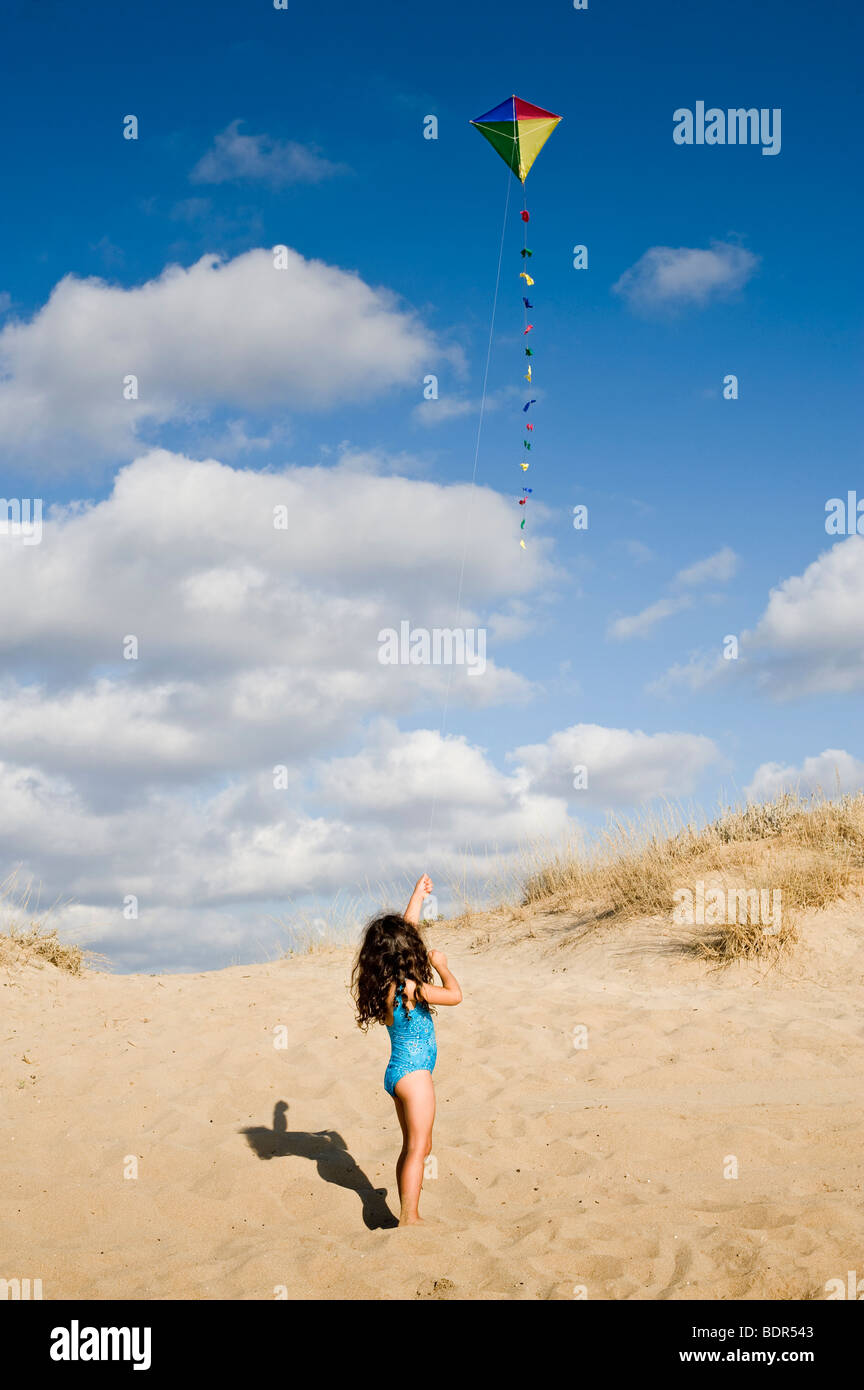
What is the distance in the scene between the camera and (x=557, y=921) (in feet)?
41.4

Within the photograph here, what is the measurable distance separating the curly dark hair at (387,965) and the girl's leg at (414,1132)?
1.20ft

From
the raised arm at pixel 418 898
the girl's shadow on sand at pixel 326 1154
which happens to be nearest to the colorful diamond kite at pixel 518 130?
the raised arm at pixel 418 898

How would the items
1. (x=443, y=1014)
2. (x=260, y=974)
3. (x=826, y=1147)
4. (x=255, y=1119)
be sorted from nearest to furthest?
(x=826, y=1147) < (x=255, y=1119) < (x=443, y=1014) < (x=260, y=974)

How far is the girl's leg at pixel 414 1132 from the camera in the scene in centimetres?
477

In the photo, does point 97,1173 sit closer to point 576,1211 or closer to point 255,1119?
point 255,1119

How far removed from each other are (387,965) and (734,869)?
293 inches

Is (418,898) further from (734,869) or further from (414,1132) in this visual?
(734,869)

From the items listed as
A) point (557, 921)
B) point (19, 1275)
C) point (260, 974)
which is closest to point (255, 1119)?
point (19, 1275)

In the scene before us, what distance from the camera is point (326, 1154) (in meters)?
5.93

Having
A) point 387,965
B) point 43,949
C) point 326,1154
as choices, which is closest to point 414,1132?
point 387,965

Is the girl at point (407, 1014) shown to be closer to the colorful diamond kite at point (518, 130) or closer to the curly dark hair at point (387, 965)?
the curly dark hair at point (387, 965)

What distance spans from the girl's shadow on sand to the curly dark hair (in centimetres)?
102

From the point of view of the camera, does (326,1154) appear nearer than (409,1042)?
No
